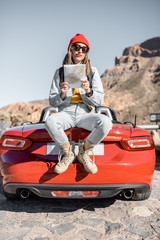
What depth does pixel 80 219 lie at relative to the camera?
2564 millimetres

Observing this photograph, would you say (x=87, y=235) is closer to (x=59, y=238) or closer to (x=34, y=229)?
(x=59, y=238)

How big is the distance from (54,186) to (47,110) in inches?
67.8

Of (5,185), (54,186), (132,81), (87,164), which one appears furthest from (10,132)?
(132,81)

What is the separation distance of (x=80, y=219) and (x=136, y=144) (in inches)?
39.0

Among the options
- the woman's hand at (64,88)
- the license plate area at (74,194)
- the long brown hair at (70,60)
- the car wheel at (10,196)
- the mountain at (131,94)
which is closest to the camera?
the license plate area at (74,194)

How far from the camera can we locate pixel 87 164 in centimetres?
238

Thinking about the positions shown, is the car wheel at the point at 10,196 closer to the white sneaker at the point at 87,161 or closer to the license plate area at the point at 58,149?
the license plate area at the point at 58,149

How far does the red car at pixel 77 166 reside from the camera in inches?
96.3

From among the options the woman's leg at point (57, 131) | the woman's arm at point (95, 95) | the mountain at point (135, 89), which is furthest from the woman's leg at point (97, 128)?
the mountain at point (135, 89)

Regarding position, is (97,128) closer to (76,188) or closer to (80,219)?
(76,188)

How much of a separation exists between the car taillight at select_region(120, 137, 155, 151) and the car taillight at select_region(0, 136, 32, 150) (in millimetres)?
1018

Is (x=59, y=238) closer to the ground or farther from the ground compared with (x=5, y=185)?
closer to the ground

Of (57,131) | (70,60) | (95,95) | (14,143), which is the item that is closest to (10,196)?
(14,143)

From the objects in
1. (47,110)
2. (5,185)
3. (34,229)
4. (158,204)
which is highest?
(47,110)
